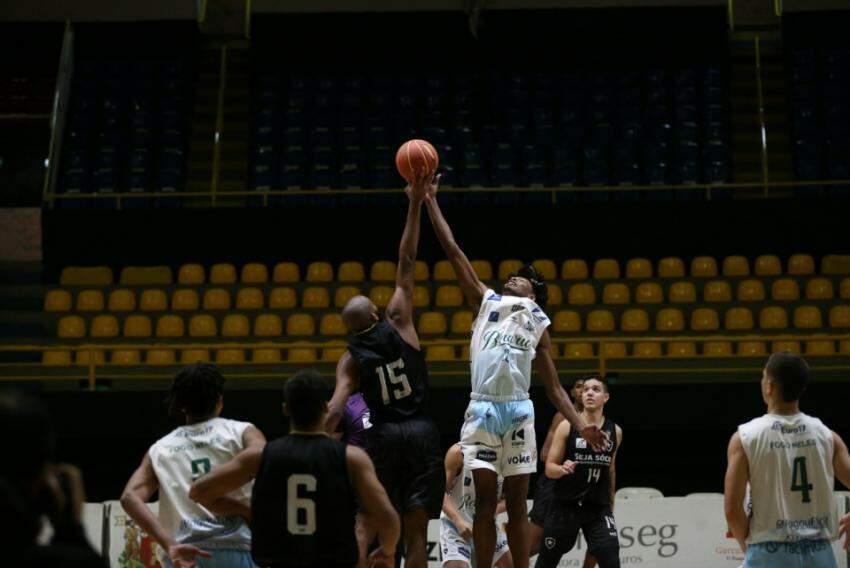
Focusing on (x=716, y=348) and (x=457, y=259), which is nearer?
(x=457, y=259)

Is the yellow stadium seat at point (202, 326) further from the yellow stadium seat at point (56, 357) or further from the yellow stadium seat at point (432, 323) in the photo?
the yellow stadium seat at point (432, 323)

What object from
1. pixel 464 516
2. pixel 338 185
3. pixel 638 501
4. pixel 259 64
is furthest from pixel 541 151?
pixel 464 516

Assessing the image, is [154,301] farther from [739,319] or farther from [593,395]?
[593,395]

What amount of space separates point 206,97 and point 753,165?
9.43 metres

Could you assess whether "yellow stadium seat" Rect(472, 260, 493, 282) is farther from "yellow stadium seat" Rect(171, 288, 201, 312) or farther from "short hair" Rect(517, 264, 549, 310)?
"short hair" Rect(517, 264, 549, 310)

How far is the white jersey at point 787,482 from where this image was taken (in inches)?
199

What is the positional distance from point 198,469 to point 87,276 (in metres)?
12.6

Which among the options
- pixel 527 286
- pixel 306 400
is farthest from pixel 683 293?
pixel 306 400

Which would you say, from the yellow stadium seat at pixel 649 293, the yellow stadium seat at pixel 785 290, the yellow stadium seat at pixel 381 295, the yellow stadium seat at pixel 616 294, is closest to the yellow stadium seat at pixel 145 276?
the yellow stadium seat at pixel 381 295

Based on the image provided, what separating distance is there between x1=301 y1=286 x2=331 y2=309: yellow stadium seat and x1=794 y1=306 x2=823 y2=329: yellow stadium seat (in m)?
6.19

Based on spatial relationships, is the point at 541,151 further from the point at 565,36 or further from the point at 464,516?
the point at 464,516

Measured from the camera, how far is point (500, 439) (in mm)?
6918

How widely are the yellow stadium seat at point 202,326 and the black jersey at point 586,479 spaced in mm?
7793

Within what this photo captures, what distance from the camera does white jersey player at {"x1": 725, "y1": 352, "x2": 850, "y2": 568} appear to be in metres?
5.05
